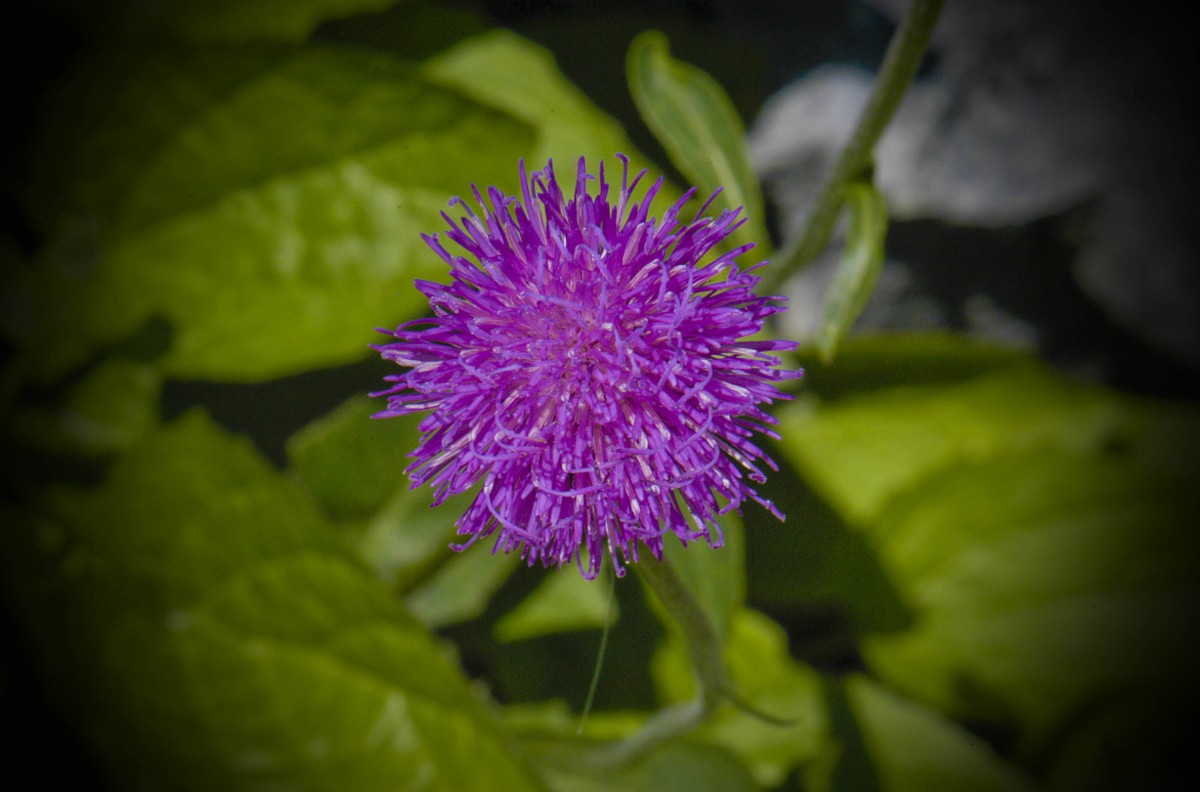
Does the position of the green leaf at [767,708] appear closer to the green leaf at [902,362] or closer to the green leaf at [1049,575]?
the green leaf at [1049,575]

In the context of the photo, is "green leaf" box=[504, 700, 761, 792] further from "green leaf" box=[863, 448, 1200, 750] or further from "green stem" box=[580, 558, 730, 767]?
"green leaf" box=[863, 448, 1200, 750]

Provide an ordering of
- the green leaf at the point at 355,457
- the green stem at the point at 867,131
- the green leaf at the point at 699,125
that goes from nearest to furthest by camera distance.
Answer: the green stem at the point at 867,131 < the green leaf at the point at 699,125 < the green leaf at the point at 355,457

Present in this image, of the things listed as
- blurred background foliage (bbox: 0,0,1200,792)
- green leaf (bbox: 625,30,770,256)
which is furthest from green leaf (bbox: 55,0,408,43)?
green leaf (bbox: 625,30,770,256)

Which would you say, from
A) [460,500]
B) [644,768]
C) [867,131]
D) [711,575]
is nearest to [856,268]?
[867,131]

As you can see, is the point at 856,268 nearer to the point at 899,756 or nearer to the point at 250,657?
the point at 899,756

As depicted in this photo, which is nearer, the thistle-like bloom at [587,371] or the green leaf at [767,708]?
the thistle-like bloom at [587,371]

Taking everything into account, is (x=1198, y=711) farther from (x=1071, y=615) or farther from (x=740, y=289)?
(x=740, y=289)

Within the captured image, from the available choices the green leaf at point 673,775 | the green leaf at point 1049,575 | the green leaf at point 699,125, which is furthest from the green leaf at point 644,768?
the green leaf at point 699,125
